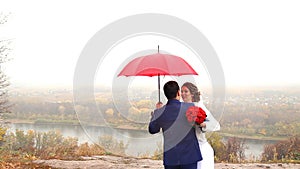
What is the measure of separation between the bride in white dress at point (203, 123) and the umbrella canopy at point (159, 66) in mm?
261

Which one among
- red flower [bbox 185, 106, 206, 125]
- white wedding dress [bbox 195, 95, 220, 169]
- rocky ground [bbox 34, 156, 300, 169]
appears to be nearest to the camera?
red flower [bbox 185, 106, 206, 125]

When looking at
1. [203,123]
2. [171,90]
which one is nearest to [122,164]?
[203,123]

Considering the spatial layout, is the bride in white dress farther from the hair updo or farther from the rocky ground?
the rocky ground

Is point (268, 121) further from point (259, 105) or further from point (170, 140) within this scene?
point (170, 140)

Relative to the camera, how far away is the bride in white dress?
4.10 metres

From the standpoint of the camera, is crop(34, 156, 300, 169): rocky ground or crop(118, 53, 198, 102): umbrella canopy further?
crop(34, 156, 300, 169): rocky ground

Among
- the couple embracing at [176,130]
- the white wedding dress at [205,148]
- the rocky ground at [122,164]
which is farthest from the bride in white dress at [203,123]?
the rocky ground at [122,164]

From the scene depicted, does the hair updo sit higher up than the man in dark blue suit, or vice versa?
the hair updo

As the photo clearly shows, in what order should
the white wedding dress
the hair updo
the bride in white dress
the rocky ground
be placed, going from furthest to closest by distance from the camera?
the rocky ground
the hair updo
the white wedding dress
the bride in white dress

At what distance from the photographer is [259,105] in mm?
40438

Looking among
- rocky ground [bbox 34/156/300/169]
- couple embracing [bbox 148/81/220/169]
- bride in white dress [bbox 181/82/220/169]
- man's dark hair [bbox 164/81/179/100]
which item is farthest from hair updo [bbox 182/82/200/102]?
rocky ground [bbox 34/156/300/169]

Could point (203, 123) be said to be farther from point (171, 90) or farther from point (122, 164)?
point (122, 164)

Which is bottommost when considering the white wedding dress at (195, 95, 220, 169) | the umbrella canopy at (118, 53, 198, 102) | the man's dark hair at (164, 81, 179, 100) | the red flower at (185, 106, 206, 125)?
the white wedding dress at (195, 95, 220, 169)

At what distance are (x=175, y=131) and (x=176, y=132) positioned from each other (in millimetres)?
17
